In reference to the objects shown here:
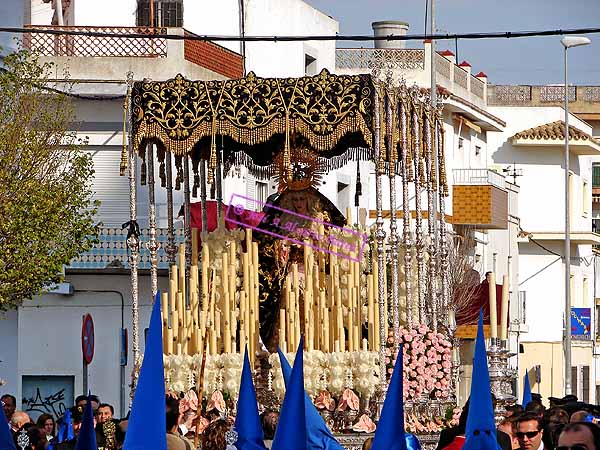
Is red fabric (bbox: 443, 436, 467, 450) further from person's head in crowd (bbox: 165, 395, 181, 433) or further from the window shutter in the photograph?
the window shutter

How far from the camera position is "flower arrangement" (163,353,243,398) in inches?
628

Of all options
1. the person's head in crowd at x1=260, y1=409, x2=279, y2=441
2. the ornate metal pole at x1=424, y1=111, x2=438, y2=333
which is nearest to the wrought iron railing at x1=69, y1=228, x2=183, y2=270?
the ornate metal pole at x1=424, y1=111, x2=438, y2=333

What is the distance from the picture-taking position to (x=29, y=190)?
2206 centimetres

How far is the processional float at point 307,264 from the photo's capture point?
624 inches

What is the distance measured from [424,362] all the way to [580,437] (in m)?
8.97

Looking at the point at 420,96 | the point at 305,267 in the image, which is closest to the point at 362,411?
the point at 305,267

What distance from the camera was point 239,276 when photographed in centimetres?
1684

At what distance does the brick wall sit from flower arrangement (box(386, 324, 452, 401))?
14.7 m

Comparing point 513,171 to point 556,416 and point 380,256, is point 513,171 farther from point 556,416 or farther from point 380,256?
point 556,416

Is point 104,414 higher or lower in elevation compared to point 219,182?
lower

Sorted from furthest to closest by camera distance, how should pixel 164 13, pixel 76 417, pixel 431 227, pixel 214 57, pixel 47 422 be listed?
pixel 164 13, pixel 214 57, pixel 431 227, pixel 47 422, pixel 76 417

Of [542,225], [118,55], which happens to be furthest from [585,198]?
[118,55]

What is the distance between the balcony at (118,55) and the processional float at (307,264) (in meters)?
12.5

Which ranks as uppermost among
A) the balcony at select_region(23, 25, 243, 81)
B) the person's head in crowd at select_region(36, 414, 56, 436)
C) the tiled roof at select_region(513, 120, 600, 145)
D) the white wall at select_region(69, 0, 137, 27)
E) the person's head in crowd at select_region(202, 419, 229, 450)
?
the white wall at select_region(69, 0, 137, 27)
